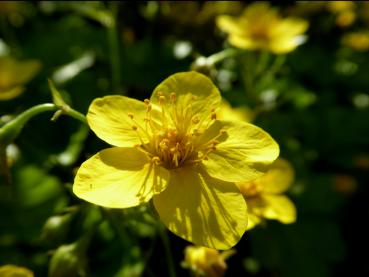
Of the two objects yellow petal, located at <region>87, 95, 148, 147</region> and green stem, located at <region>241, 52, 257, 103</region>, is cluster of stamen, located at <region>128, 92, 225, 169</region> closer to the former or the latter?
yellow petal, located at <region>87, 95, 148, 147</region>

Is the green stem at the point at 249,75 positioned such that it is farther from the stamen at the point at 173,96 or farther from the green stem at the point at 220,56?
the stamen at the point at 173,96

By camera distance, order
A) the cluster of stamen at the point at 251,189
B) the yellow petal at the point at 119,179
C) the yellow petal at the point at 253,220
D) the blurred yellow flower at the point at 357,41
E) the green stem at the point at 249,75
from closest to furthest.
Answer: the yellow petal at the point at 119,179, the yellow petal at the point at 253,220, the cluster of stamen at the point at 251,189, the green stem at the point at 249,75, the blurred yellow flower at the point at 357,41

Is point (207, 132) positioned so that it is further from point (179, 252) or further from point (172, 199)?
point (179, 252)

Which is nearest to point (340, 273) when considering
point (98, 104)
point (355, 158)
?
point (355, 158)

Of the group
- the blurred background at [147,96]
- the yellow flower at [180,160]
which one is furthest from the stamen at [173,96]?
the blurred background at [147,96]

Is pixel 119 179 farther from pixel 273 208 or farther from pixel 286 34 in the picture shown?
pixel 286 34

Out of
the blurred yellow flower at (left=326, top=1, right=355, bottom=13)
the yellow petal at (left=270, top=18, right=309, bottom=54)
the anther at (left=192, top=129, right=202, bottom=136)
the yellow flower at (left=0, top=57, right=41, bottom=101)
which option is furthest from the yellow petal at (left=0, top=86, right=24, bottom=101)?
the blurred yellow flower at (left=326, top=1, right=355, bottom=13)

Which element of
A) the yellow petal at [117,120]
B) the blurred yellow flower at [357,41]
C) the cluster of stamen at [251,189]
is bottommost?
the blurred yellow flower at [357,41]
